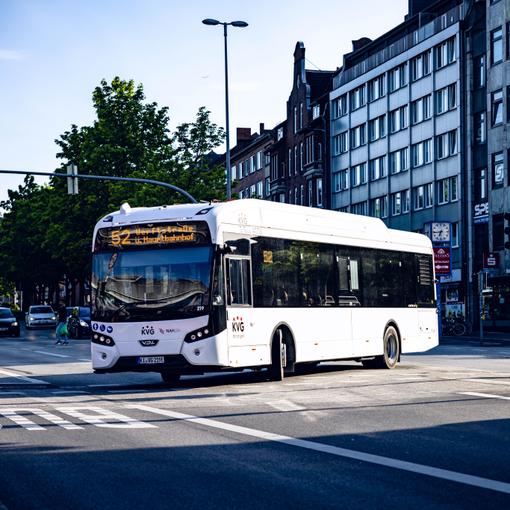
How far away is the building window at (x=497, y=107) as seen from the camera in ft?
198

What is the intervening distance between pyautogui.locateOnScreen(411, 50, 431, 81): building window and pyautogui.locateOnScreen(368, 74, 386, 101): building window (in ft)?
15.3

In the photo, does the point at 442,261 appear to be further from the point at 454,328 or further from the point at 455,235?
the point at 455,235

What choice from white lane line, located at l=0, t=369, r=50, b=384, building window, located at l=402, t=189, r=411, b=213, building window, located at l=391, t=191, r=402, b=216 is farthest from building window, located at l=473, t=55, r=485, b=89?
white lane line, located at l=0, t=369, r=50, b=384

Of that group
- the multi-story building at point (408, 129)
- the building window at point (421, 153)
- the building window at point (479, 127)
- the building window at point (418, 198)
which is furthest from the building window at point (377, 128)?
the building window at point (479, 127)

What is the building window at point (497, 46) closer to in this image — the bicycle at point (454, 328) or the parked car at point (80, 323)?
the bicycle at point (454, 328)

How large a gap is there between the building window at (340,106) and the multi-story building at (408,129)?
2.7 inches

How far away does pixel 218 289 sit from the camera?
18625 millimetres

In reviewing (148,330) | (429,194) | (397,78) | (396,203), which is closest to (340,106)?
(397,78)

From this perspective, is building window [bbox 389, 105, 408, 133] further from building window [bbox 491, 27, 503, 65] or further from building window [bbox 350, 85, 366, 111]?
building window [bbox 491, 27, 503, 65]

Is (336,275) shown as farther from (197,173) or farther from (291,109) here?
(291,109)

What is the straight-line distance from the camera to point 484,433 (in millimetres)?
11859

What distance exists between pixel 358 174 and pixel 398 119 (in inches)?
307

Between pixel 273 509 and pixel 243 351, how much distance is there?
1180cm

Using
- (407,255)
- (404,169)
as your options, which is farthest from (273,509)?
(404,169)
